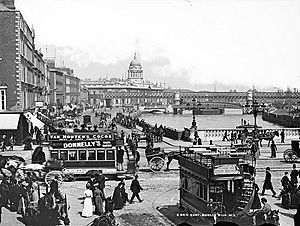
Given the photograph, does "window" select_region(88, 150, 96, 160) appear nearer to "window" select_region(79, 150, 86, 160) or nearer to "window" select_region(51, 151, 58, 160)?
"window" select_region(79, 150, 86, 160)

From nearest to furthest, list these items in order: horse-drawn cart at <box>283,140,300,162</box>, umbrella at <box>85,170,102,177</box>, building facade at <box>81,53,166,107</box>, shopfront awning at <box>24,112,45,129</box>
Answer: umbrella at <box>85,170,102,177</box>
horse-drawn cart at <box>283,140,300,162</box>
shopfront awning at <box>24,112,45,129</box>
building facade at <box>81,53,166,107</box>

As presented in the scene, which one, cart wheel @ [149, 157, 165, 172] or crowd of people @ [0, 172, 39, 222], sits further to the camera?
cart wheel @ [149, 157, 165, 172]

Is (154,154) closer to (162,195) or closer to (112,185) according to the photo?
(112,185)

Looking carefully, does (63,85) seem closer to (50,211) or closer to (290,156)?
(290,156)

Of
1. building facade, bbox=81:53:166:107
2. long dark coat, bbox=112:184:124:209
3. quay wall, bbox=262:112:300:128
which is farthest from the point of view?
building facade, bbox=81:53:166:107

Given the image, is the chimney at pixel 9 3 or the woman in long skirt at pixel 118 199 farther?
the chimney at pixel 9 3

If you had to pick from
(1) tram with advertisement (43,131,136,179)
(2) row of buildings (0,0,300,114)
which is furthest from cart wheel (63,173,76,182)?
(2) row of buildings (0,0,300,114)

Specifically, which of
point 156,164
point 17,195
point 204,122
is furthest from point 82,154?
point 204,122

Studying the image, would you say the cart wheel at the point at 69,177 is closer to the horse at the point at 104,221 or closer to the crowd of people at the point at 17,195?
the crowd of people at the point at 17,195

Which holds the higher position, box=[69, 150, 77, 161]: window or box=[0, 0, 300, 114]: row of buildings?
box=[0, 0, 300, 114]: row of buildings

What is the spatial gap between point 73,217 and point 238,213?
178 inches

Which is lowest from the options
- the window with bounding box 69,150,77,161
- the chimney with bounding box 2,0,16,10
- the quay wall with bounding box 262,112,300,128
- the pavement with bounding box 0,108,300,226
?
the quay wall with bounding box 262,112,300,128

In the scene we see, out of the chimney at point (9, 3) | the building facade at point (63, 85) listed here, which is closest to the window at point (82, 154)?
the chimney at point (9, 3)

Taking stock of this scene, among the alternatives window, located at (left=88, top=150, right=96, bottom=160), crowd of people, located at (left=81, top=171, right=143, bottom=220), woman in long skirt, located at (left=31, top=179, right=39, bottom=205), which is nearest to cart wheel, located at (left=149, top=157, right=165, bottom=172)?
window, located at (left=88, top=150, right=96, bottom=160)
